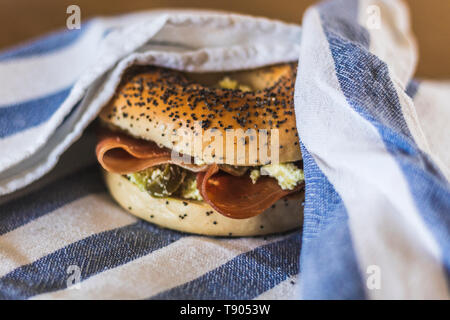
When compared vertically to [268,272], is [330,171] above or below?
above

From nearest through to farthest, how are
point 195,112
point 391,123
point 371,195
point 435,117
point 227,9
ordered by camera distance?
point 371,195
point 391,123
point 195,112
point 435,117
point 227,9

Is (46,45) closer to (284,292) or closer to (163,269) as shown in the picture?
(163,269)

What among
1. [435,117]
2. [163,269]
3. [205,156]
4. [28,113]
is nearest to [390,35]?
[435,117]

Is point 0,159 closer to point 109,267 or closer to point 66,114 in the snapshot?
point 66,114

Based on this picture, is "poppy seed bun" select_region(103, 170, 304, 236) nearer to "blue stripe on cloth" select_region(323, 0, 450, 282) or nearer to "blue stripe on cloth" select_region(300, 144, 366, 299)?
"blue stripe on cloth" select_region(300, 144, 366, 299)

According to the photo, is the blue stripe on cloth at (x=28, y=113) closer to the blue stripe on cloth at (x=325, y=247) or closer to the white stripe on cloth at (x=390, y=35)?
the blue stripe on cloth at (x=325, y=247)
